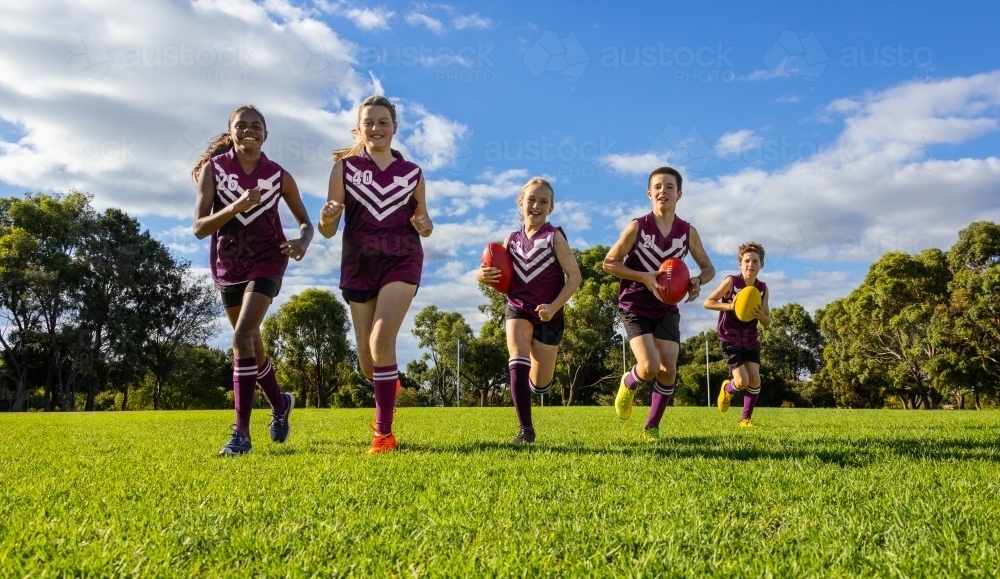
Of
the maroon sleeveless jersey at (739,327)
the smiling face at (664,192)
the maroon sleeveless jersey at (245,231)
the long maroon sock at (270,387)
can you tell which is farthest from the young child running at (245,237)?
the maroon sleeveless jersey at (739,327)

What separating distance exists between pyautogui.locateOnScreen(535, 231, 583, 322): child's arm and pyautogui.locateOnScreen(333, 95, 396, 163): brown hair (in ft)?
5.63

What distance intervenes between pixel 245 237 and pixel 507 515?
11.6 ft

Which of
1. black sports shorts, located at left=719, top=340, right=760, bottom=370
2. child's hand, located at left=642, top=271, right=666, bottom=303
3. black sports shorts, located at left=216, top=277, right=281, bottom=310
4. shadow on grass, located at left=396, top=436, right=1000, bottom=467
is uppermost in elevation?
child's hand, located at left=642, top=271, right=666, bottom=303

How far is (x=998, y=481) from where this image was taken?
11.1ft

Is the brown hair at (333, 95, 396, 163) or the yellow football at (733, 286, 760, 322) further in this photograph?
the yellow football at (733, 286, 760, 322)

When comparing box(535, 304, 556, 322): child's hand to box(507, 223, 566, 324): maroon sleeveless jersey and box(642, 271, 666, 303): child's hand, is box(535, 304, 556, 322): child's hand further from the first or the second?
box(642, 271, 666, 303): child's hand

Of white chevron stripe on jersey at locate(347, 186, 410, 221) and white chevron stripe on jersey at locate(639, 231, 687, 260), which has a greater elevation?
white chevron stripe on jersey at locate(347, 186, 410, 221)

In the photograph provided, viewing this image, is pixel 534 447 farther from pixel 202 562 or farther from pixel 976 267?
pixel 976 267

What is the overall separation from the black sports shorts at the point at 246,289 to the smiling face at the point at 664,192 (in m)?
3.48

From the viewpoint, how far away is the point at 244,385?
5.26 metres

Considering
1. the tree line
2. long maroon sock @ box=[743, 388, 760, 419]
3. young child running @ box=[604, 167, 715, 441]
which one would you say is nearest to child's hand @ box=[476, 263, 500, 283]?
young child running @ box=[604, 167, 715, 441]

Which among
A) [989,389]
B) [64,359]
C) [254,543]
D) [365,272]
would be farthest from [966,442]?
[64,359]

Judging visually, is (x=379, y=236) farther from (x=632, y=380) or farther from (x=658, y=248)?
(x=632, y=380)

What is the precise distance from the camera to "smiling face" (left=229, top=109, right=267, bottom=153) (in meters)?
5.36
